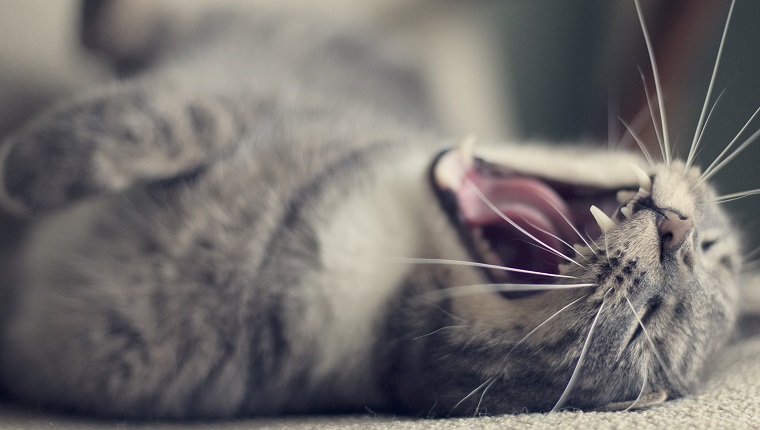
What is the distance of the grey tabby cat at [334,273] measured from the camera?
2.48 feet

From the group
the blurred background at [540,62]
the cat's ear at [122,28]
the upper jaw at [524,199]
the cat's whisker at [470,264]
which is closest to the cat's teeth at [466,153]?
the upper jaw at [524,199]

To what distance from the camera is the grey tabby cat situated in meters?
0.76

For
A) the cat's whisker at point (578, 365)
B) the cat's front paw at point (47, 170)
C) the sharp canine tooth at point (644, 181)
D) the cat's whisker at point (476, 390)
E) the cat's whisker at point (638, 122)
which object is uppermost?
the cat's whisker at point (638, 122)

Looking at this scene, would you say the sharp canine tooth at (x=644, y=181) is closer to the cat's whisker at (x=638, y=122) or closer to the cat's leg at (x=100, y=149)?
the cat's leg at (x=100, y=149)

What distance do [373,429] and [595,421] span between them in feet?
0.77

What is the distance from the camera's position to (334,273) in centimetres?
88

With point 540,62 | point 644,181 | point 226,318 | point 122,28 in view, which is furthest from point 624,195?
point 540,62

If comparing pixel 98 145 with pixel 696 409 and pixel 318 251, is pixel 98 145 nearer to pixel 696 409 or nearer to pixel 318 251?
pixel 318 251

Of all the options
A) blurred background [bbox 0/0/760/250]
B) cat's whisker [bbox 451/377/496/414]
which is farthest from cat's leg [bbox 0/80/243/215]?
cat's whisker [bbox 451/377/496/414]

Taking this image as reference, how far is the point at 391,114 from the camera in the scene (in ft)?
4.51

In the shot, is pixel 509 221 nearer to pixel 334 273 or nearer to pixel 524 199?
pixel 524 199

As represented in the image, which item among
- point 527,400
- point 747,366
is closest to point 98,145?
point 527,400

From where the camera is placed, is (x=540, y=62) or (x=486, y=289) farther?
(x=540, y=62)

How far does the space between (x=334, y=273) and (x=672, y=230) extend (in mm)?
421
